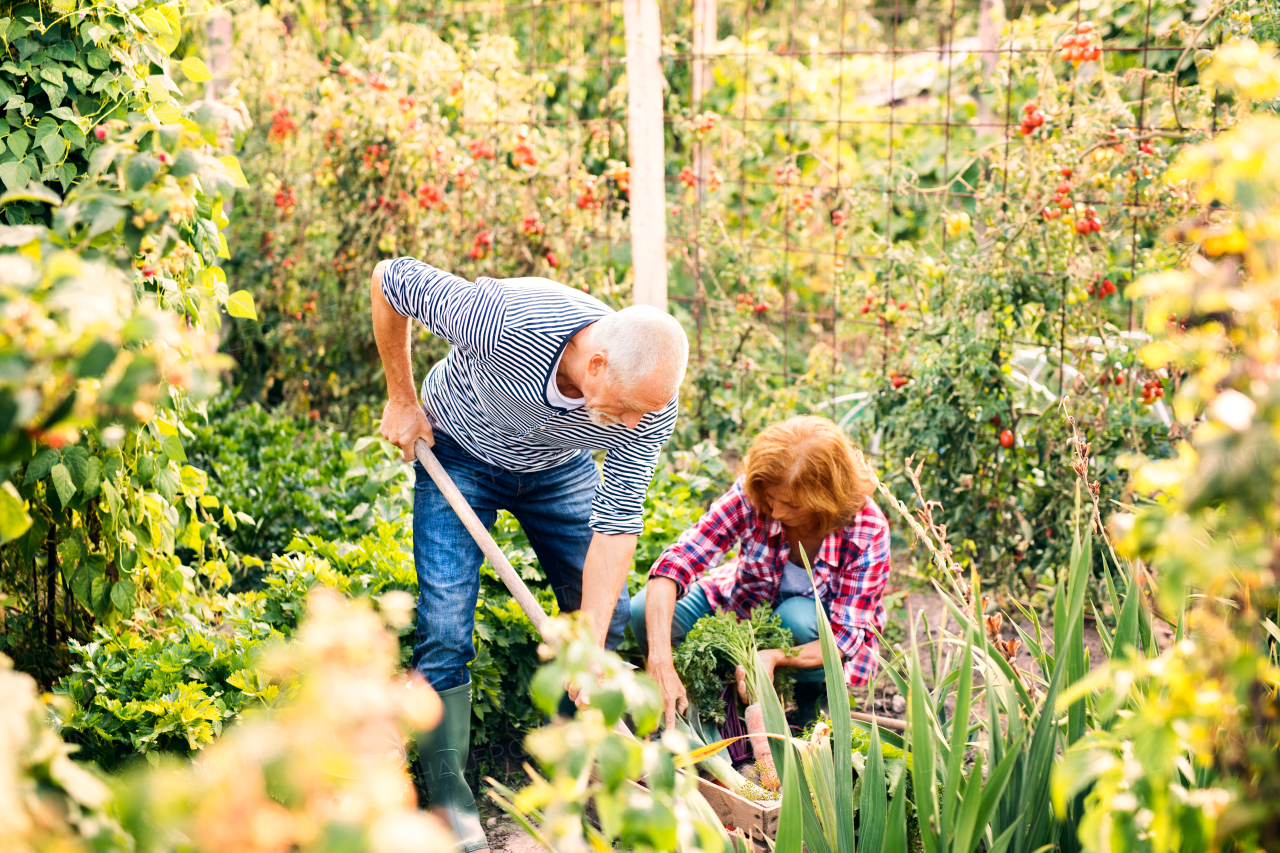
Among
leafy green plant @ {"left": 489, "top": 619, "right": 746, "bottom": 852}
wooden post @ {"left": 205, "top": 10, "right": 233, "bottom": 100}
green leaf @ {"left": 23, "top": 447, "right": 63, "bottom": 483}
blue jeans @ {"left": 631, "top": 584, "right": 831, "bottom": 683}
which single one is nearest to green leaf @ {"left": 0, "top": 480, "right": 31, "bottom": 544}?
leafy green plant @ {"left": 489, "top": 619, "right": 746, "bottom": 852}

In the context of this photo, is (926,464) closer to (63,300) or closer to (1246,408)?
(1246,408)

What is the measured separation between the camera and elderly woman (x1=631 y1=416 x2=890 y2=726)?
2543 mm

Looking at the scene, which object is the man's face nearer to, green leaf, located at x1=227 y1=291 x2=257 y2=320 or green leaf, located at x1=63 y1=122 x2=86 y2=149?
green leaf, located at x1=227 y1=291 x2=257 y2=320

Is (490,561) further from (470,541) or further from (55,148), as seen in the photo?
(55,148)

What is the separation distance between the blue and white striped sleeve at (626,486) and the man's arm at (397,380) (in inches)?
21.3

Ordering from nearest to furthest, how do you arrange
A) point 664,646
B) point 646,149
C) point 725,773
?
point 725,773, point 664,646, point 646,149

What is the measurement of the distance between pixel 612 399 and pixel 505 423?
41cm

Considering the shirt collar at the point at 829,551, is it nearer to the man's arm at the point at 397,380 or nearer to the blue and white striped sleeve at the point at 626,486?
the blue and white striped sleeve at the point at 626,486

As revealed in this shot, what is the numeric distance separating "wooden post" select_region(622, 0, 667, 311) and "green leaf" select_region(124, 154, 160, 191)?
10.2 feet

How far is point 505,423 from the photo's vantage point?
248cm

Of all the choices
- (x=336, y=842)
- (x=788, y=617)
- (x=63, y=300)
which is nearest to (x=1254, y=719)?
(x=336, y=842)

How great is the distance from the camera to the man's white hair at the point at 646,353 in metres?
2.15

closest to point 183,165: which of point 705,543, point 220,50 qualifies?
point 705,543

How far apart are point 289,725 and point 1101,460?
9.86 ft
